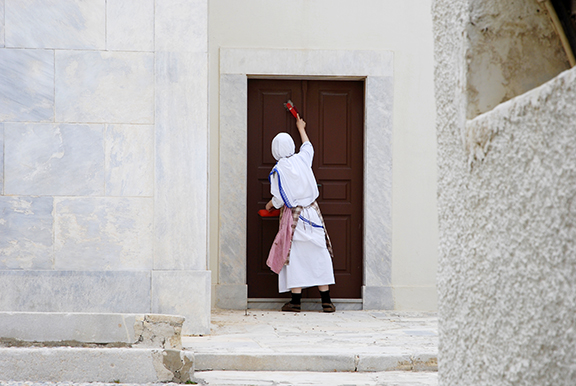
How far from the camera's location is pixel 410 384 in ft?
12.7

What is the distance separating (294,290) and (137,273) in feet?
7.15

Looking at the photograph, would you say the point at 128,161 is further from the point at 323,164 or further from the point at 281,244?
the point at 323,164

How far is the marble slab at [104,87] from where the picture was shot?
16.4 ft

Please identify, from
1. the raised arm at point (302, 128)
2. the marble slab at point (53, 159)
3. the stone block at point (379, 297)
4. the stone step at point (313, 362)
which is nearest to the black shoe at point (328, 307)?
the stone block at point (379, 297)

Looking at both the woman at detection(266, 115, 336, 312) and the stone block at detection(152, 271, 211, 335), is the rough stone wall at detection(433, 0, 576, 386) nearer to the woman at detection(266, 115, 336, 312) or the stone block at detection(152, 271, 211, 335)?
the stone block at detection(152, 271, 211, 335)

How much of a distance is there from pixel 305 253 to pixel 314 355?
2.36m

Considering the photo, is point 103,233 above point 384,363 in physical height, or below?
above

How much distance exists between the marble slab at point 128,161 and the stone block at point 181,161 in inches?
3.8

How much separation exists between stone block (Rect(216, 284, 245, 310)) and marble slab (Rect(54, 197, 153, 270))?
189 cm

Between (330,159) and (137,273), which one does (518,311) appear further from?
(330,159)

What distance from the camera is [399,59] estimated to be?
699cm

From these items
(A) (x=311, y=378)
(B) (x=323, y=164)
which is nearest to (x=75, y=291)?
(A) (x=311, y=378)

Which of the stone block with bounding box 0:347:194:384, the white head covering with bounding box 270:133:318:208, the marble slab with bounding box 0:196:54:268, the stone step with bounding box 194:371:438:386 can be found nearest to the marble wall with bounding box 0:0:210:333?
the marble slab with bounding box 0:196:54:268

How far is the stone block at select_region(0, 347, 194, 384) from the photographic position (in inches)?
137
